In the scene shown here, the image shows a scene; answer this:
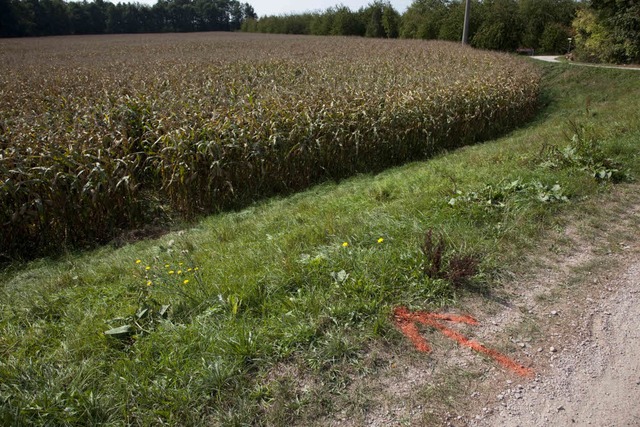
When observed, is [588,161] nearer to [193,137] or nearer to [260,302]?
[260,302]

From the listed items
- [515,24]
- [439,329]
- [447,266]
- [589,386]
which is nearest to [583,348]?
[589,386]

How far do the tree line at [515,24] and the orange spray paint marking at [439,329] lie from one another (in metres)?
23.0

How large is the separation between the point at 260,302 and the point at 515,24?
32.0 metres

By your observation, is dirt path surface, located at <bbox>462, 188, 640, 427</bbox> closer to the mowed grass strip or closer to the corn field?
the mowed grass strip

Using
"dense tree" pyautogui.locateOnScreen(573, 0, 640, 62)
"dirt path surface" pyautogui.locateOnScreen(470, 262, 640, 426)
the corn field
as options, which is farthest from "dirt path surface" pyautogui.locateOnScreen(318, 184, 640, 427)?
"dense tree" pyautogui.locateOnScreen(573, 0, 640, 62)

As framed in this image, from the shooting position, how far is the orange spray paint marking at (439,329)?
2.62 metres

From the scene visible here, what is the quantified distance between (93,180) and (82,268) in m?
1.86

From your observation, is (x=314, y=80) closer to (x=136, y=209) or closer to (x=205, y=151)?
(x=205, y=151)

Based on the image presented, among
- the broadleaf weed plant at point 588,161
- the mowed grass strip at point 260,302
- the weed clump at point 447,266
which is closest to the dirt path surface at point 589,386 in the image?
the mowed grass strip at point 260,302

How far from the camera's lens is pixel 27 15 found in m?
45.8

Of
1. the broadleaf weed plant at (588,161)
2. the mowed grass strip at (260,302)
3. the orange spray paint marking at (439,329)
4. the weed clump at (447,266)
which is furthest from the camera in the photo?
the broadleaf weed plant at (588,161)

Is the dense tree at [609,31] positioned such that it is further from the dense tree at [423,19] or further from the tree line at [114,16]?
the tree line at [114,16]

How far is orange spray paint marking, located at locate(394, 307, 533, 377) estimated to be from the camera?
2.62 meters

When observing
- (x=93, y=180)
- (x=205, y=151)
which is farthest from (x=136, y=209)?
(x=205, y=151)
